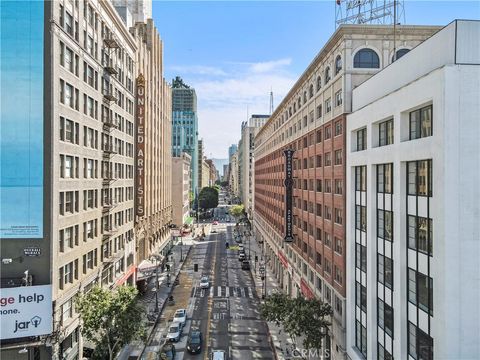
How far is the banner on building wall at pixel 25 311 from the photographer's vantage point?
2623 cm

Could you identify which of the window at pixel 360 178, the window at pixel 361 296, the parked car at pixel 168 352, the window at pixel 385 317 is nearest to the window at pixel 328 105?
the window at pixel 360 178

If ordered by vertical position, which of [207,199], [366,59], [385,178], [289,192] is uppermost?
[366,59]

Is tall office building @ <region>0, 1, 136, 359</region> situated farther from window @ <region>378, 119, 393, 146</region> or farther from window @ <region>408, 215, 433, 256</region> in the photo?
window @ <region>408, 215, 433, 256</region>

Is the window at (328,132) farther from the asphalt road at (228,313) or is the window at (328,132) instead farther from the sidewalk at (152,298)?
the sidewalk at (152,298)

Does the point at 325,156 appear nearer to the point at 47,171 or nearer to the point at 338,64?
the point at 338,64

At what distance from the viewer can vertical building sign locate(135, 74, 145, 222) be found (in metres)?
55.9

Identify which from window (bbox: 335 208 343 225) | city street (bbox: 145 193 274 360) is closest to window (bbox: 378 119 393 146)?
window (bbox: 335 208 343 225)

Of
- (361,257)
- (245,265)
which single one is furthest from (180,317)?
(245,265)

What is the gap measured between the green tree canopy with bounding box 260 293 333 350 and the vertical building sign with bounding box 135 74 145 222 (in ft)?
94.6

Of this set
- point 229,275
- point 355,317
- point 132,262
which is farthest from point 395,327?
point 229,275

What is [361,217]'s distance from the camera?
29.4m

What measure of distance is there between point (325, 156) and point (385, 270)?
1633 centimetres

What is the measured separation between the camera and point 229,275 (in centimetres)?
6962

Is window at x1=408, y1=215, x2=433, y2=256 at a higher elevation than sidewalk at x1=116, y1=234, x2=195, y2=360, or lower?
higher
